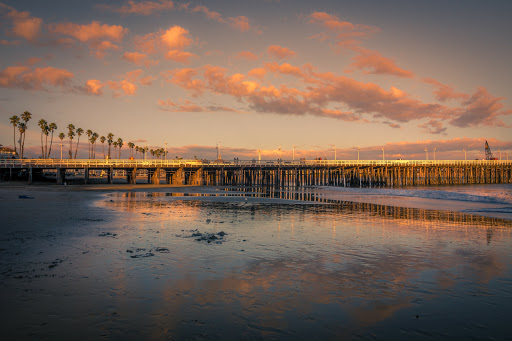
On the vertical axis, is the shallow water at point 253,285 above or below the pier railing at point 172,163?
below

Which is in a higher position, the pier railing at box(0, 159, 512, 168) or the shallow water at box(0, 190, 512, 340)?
the pier railing at box(0, 159, 512, 168)

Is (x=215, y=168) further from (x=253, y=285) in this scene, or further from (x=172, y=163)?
(x=253, y=285)

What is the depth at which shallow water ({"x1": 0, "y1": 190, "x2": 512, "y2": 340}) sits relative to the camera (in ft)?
19.4

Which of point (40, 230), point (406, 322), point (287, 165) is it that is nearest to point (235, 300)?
point (406, 322)

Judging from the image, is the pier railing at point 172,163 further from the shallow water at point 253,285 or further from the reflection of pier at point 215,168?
the shallow water at point 253,285

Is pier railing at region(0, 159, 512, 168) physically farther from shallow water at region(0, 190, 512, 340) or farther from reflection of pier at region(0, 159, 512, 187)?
shallow water at region(0, 190, 512, 340)

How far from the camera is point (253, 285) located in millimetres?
8148

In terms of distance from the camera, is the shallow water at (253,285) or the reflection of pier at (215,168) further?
the reflection of pier at (215,168)

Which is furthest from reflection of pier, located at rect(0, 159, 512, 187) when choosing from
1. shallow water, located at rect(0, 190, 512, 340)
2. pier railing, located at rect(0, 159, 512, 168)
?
shallow water, located at rect(0, 190, 512, 340)

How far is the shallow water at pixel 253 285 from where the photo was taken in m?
5.91

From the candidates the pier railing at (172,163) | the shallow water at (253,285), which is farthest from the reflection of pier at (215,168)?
the shallow water at (253,285)

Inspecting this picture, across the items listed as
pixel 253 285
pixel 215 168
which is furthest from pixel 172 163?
pixel 253 285

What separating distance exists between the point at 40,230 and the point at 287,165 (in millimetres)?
77948

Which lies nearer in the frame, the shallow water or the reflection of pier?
the shallow water
